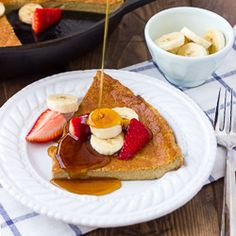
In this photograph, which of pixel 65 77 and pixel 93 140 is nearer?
pixel 93 140

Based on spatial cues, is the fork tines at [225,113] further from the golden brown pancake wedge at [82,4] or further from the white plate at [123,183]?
the golden brown pancake wedge at [82,4]

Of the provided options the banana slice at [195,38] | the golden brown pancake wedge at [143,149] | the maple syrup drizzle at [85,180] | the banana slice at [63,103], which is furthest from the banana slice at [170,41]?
the maple syrup drizzle at [85,180]

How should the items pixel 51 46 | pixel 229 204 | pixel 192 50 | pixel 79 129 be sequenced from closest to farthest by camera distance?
pixel 229 204 → pixel 79 129 → pixel 51 46 → pixel 192 50

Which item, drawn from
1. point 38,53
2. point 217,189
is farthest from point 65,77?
point 217,189

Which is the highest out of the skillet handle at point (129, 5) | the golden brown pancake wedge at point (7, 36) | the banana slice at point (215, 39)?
the skillet handle at point (129, 5)

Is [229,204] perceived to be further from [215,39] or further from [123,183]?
[215,39]

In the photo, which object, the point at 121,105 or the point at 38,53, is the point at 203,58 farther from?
the point at 38,53

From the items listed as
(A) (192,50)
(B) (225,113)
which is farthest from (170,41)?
Answer: (B) (225,113)
